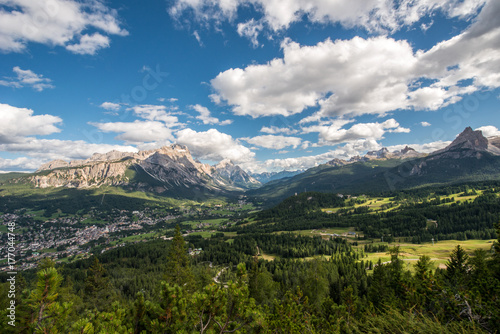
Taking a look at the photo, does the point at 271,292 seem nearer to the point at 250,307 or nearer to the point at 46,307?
the point at 250,307

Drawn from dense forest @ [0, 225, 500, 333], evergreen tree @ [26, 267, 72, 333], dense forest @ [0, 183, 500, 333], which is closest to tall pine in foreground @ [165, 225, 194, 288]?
dense forest @ [0, 225, 500, 333]

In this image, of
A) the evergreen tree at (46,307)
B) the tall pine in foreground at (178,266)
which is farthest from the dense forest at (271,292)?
the tall pine in foreground at (178,266)

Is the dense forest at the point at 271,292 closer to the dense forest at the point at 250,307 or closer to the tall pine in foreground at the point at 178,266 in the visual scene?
the dense forest at the point at 250,307

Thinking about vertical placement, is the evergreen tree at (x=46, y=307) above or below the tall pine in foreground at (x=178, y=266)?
above

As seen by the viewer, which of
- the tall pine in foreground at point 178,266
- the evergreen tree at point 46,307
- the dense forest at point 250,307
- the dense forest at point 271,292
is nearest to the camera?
the evergreen tree at point 46,307

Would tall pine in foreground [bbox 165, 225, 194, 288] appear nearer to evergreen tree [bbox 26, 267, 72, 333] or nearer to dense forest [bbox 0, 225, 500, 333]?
dense forest [bbox 0, 225, 500, 333]

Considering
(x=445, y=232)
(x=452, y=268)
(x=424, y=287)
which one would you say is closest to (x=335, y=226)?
(x=445, y=232)

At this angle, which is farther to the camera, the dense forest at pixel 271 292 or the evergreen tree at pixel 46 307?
the dense forest at pixel 271 292

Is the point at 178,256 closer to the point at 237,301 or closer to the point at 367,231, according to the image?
the point at 237,301

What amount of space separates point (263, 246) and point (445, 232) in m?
134

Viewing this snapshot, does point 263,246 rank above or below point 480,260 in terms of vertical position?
below

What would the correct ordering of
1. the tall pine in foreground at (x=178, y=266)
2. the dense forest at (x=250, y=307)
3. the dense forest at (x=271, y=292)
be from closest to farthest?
the dense forest at (x=250, y=307) < the dense forest at (x=271, y=292) < the tall pine in foreground at (x=178, y=266)

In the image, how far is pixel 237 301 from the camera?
10680mm

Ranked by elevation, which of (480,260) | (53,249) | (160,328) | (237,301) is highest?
(237,301)
